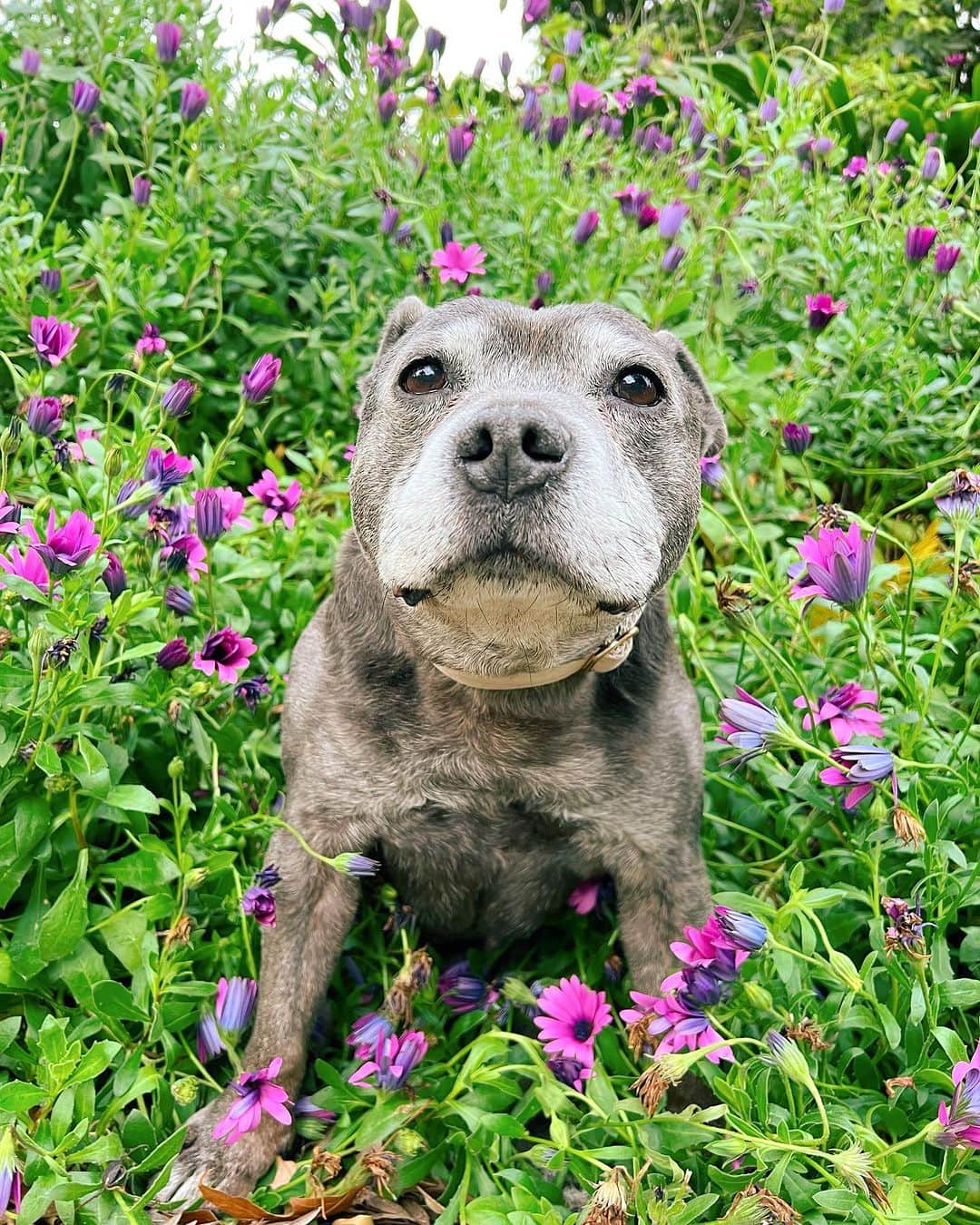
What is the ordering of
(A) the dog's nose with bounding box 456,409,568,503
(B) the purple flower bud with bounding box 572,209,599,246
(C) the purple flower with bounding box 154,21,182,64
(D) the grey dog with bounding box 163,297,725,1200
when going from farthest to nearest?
(B) the purple flower bud with bounding box 572,209,599,246, (C) the purple flower with bounding box 154,21,182,64, (D) the grey dog with bounding box 163,297,725,1200, (A) the dog's nose with bounding box 456,409,568,503

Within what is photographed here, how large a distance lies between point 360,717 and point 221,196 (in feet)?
9.90

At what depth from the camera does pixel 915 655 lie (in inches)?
118

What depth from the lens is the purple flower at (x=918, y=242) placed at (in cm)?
395

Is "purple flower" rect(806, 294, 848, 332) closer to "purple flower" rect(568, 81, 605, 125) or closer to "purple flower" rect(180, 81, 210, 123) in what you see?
"purple flower" rect(568, 81, 605, 125)

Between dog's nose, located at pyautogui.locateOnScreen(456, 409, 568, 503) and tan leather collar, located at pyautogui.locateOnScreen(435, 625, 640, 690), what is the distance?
52cm

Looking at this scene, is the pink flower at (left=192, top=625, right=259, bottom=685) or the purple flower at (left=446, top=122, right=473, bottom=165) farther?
the purple flower at (left=446, top=122, right=473, bottom=165)

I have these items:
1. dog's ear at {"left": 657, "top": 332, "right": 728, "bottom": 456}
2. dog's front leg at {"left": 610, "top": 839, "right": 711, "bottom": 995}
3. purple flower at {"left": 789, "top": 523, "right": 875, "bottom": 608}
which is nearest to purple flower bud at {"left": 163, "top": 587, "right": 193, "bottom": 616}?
dog's front leg at {"left": 610, "top": 839, "right": 711, "bottom": 995}

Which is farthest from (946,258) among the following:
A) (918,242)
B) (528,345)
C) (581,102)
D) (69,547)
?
(69,547)

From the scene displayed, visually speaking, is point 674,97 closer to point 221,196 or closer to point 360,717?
point 221,196

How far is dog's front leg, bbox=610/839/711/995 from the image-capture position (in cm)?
266

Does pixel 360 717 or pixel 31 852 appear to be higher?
pixel 360 717

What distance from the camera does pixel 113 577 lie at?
264 cm

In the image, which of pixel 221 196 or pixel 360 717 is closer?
pixel 360 717

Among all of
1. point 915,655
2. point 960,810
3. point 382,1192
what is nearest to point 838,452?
point 915,655
